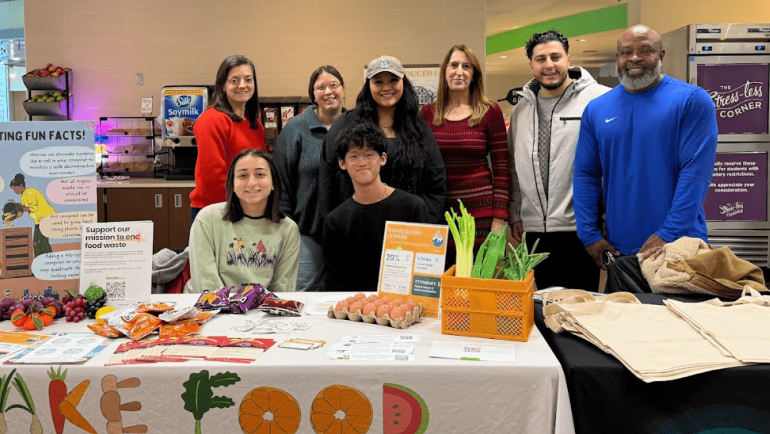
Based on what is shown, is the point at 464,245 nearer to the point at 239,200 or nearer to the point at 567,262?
the point at 239,200

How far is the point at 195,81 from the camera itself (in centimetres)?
642

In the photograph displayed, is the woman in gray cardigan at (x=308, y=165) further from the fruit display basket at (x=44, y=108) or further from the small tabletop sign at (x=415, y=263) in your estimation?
the fruit display basket at (x=44, y=108)

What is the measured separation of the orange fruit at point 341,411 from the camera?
1.54m

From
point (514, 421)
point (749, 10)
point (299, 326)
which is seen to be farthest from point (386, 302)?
point (749, 10)

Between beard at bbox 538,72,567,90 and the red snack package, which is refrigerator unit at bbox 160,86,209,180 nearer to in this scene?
beard at bbox 538,72,567,90

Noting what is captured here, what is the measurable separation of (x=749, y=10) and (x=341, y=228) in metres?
5.29

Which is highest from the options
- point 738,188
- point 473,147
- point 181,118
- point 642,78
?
point 181,118

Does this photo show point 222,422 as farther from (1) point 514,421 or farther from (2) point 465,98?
(2) point 465,98

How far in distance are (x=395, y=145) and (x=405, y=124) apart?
0.12 metres

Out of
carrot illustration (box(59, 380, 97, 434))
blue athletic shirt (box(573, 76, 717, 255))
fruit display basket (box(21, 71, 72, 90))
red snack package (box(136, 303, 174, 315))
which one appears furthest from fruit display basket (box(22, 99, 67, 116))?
carrot illustration (box(59, 380, 97, 434))

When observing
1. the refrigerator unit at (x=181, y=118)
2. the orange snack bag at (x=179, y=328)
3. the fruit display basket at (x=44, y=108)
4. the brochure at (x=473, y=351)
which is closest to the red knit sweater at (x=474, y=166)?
the brochure at (x=473, y=351)

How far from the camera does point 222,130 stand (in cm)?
331

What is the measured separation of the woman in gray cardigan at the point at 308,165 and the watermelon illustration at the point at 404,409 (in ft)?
5.55

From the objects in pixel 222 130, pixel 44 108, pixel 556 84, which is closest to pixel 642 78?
pixel 556 84
